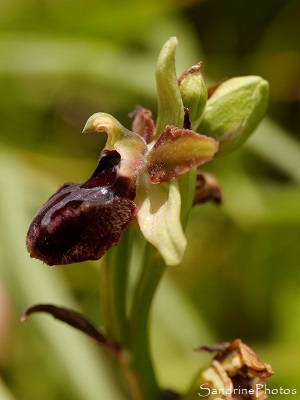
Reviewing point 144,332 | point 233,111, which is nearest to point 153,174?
point 233,111

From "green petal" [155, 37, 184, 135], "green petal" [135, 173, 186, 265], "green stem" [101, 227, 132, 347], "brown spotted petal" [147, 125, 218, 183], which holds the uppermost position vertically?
"green petal" [155, 37, 184, 135]

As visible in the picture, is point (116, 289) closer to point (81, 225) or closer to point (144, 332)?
point (144, 332)

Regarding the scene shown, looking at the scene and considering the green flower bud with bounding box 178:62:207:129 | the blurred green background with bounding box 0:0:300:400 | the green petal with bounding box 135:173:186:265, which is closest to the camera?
the green petal with bounding box 135:173:186:265

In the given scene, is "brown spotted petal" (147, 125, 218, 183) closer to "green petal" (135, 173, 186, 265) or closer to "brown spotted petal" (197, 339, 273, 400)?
"green petal" (135, 173, 186, 265)

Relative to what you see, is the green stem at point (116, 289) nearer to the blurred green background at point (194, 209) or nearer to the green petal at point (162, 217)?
the green petal at point (162, 217)

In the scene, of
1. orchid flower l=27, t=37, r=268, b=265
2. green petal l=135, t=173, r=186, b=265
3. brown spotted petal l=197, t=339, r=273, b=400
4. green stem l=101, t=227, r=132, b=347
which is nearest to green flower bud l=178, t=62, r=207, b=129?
orchid flower l=27, t=37, r=268, b=265

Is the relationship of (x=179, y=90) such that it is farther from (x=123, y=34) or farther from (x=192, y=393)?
(x=123, y=34)

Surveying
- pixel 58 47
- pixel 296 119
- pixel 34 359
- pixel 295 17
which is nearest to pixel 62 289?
pixel 34 359
